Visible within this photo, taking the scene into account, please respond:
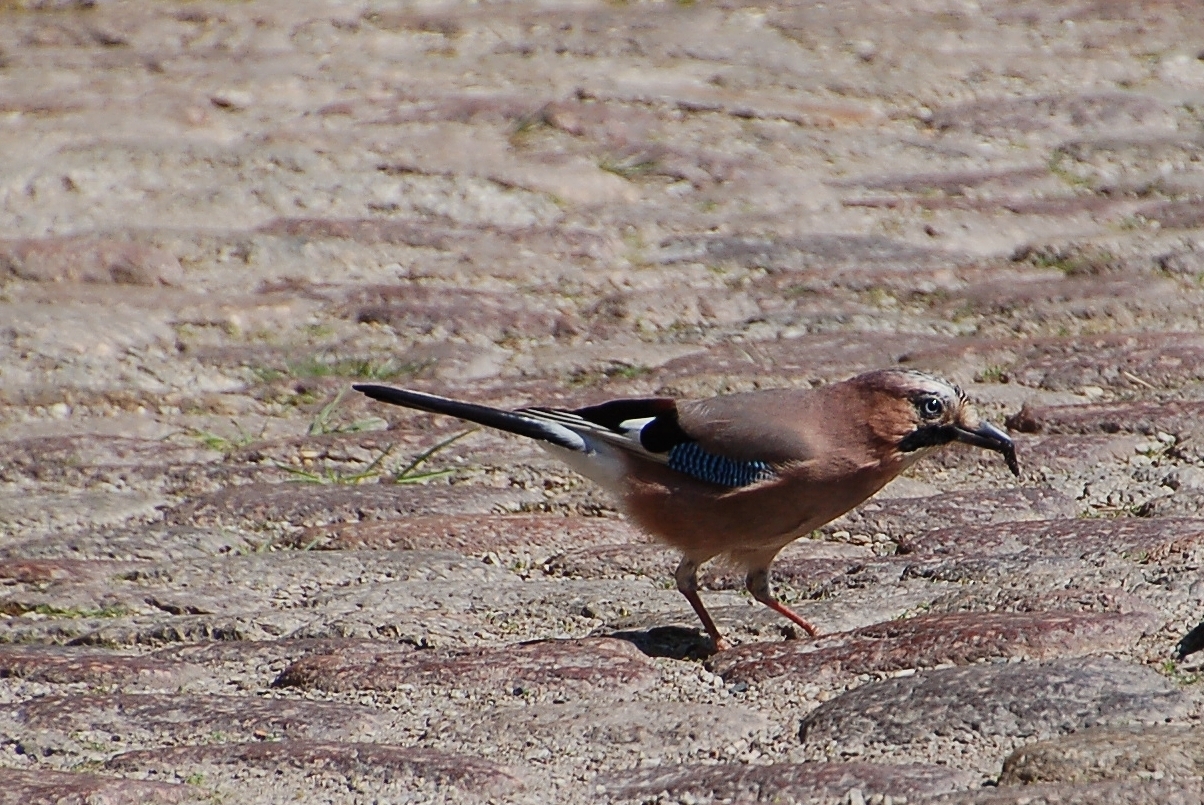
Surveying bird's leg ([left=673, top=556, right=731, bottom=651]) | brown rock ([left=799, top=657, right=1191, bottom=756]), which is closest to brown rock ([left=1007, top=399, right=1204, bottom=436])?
bird's leg ([left=673, top=556, right=731, bottom=651])

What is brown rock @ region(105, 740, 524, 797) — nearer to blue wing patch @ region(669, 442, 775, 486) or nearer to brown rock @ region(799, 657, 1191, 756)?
brown rock @ region(799, 657, 1191, 756)

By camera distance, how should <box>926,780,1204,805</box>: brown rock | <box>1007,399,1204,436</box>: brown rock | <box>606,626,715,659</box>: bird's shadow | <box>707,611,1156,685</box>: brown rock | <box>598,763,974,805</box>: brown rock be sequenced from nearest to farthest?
1. <box>926,780,1204,805</box>: brown rock
2. <box>598,763,974,805</box>: brown rock
3. <box>707,611,1156,685</box>: brown rock
4. <box>606,626,715,659</box>: bird's shadow
5. <box>1007,399,1204,436</box>: brown rock

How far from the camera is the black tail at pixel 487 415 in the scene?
3.95m

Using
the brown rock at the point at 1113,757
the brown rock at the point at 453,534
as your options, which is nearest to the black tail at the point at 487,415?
the brown rock at the point at 453,534

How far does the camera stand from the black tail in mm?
3951

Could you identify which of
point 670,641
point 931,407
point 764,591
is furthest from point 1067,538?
point 670,641

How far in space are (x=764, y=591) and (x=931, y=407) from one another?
59 centimetres

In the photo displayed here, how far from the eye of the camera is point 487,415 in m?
3.96

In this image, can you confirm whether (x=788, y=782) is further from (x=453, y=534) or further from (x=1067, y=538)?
(x=453, y=534)

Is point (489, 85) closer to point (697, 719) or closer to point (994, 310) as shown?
point (994, 310)

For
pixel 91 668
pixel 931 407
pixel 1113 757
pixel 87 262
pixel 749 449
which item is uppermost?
pixel 1113 757

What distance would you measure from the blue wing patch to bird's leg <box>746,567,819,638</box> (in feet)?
0.66

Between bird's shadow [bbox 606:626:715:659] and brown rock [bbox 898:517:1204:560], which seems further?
brown rock [bbox 898:517:1204:560]

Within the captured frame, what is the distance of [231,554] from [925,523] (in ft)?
5.03
